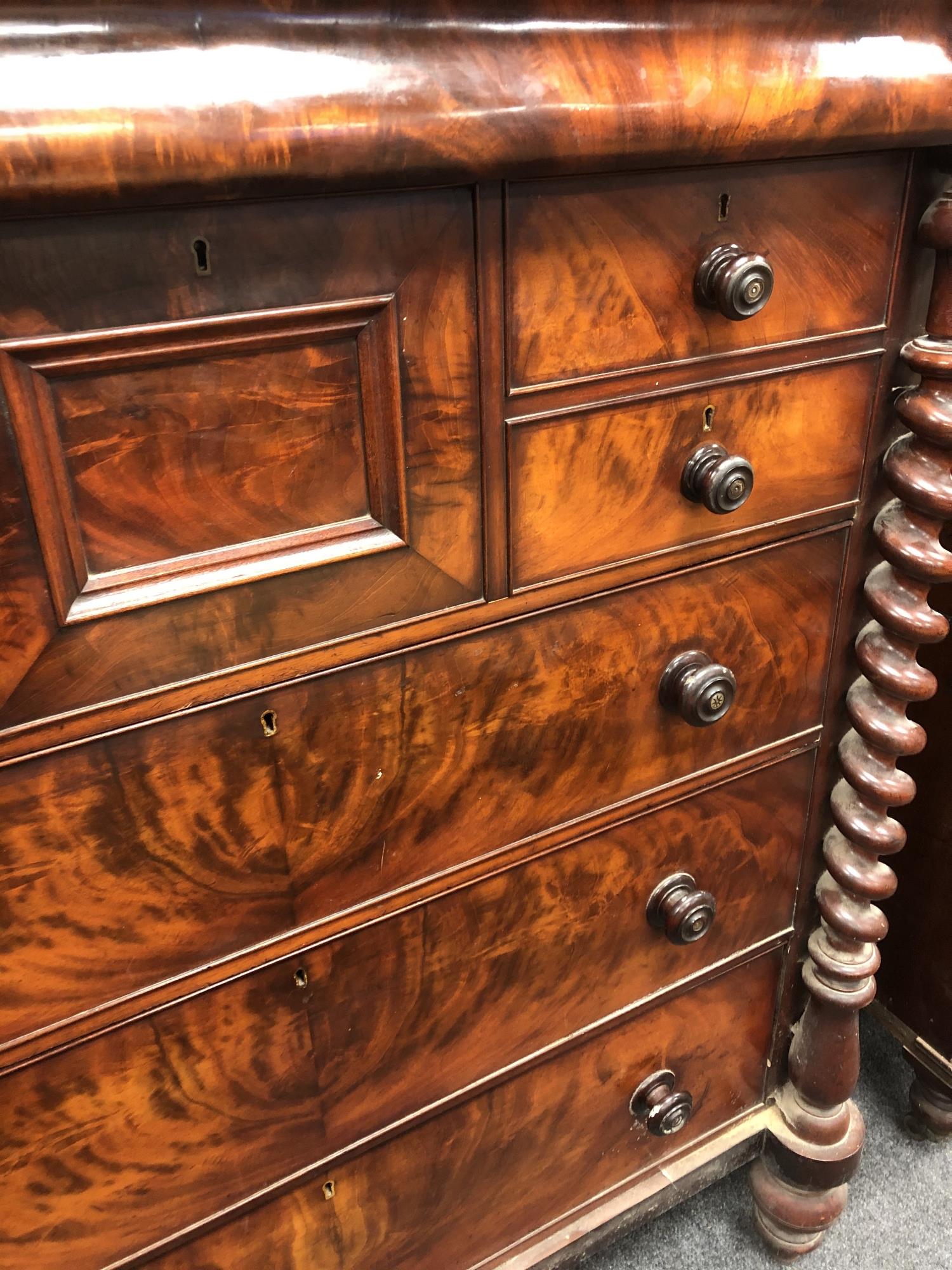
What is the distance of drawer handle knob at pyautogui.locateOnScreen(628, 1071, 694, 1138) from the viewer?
89cm

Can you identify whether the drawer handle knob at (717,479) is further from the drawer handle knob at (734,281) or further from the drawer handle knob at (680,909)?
the drawer handle knob at (680,909)

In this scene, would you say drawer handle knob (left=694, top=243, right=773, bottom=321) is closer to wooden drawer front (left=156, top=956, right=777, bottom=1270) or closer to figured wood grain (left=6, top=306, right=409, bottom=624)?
figured wood grain (left=6, top=306, right=409, bottom=624)

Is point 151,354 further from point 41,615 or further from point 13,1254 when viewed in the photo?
point 13,1254

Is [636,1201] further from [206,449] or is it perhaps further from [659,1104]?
[206,449]

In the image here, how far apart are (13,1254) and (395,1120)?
251 millimetres

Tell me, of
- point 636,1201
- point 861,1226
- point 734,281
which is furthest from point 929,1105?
point 734,281

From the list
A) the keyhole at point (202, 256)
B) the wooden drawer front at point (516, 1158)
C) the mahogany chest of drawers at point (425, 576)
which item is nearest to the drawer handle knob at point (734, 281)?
the mahogany chest of drawers at point (425, 576)

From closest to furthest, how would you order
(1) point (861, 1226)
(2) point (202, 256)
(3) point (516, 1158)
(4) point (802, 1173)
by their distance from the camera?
(2) point (202, 256), (3) point (516, 1158), (4) point (802, 1173), (1) point (861, 1226)

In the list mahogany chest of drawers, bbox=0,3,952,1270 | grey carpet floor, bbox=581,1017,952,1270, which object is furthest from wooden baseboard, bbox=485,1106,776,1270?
grey carpet floor, bbox=581,1017,952,1270

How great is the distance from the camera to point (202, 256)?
48 cm

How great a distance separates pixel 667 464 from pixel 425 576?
0.58 feet

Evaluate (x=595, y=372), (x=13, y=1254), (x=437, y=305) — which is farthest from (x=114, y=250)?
(x=13, y=1254)

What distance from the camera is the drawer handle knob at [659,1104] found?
892mm

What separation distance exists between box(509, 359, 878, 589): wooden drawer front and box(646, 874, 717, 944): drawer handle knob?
0.91ft
